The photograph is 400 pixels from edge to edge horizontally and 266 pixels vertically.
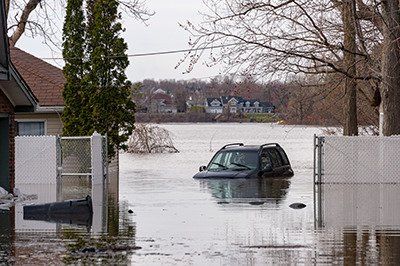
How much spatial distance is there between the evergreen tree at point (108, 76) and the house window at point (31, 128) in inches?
89.9

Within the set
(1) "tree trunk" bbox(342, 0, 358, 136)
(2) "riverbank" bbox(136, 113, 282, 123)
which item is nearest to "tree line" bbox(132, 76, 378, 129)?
(1) "tree trunk" bbox(342, 0, 358, 136)

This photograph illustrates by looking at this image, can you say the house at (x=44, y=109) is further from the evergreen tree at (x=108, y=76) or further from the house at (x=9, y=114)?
the house at (x=9, y=114)

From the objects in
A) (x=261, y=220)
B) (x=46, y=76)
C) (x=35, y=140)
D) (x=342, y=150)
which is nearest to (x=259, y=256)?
(x=261, y=220)

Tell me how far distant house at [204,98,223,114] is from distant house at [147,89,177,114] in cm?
308

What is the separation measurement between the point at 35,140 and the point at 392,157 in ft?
35.9

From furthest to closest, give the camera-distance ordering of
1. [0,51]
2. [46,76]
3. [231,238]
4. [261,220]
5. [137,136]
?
1. [137,136]
2. [46,76]
3. [0,51]
4. [261,220]
5. [231,238]

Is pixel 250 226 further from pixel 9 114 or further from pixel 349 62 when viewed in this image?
pixel 349 62

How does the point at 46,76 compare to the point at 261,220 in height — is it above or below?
above

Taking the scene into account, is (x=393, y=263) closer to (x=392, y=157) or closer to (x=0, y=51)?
(x=0, y=51)

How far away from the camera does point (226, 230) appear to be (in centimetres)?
1836

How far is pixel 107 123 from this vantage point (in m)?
37.7

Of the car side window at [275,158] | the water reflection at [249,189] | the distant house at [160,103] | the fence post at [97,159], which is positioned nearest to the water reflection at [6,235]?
the water reflection at [249,189]

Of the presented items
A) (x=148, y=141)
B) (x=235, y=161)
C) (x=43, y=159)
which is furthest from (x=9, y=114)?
(x=148, y=141)

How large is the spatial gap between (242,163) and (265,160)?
0.88 meters
